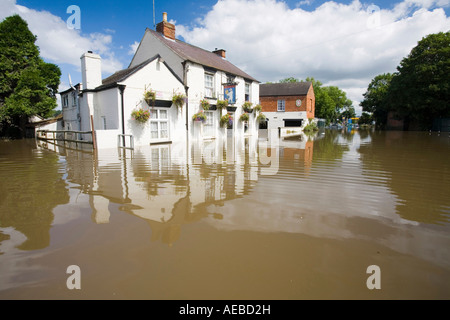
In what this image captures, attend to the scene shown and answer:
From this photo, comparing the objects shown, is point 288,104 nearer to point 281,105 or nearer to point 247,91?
point 281,105

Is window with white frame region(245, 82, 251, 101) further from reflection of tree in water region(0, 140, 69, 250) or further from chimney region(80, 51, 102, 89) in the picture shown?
reflection of tree in water region(0, 140, 69, 250)

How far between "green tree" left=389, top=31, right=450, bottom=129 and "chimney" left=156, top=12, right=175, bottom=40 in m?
29.8

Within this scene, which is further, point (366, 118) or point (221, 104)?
point (366, 118)

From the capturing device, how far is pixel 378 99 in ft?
151

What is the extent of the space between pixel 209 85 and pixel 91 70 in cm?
807

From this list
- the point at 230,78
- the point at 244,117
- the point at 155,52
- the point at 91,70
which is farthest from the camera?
the point at 244,117

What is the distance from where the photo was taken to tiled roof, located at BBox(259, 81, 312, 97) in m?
37.3

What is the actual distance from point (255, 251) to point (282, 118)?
120 ft

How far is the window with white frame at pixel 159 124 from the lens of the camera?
611 inches

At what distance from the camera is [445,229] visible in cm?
337

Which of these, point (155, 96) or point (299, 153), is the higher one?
point (155, 96)

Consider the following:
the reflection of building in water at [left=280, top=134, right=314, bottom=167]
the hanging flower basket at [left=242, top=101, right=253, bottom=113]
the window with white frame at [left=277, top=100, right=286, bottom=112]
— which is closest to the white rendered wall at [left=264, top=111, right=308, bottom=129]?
the window with white frame at [left=277, top=100, right=286, bottom=112]

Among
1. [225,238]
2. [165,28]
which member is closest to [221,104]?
[165,28]
